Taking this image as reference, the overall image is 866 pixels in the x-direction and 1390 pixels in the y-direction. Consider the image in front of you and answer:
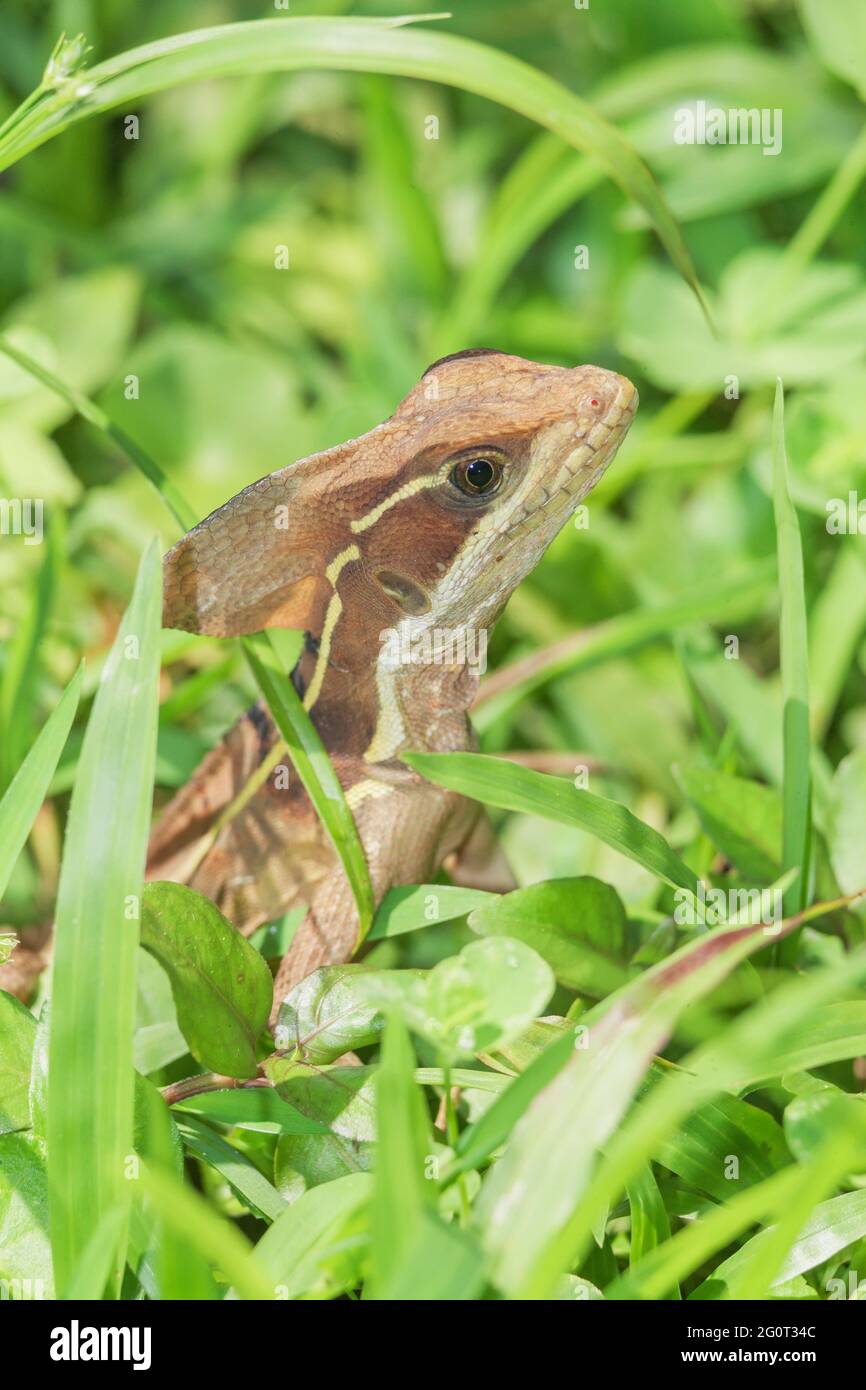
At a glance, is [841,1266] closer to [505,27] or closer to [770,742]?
[770,742]

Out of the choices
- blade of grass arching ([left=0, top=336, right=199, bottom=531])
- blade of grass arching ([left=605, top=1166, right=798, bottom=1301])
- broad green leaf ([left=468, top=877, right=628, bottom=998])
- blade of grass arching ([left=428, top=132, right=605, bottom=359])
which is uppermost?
blade of grass arching ([left=428, top=132, right=605, bottom=359])

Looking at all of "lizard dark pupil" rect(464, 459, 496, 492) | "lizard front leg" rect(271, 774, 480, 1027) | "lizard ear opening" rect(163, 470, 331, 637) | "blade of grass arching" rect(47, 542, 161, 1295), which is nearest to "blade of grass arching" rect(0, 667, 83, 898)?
"blade of grass arching" rect(47, 542, 161, 1295)

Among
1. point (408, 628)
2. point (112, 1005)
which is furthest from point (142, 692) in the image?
point (408, 628)

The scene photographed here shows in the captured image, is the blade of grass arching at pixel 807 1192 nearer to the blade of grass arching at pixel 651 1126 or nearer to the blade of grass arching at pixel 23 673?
the blade of grass arching at pixel 651 1126

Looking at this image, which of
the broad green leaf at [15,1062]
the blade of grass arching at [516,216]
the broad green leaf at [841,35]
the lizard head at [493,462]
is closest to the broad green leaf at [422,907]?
the lizard head at [493,462]

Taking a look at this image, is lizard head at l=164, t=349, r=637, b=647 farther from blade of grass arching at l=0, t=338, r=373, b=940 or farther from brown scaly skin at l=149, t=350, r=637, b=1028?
blade of grass arching at l=0, t=338, r=373, b=940

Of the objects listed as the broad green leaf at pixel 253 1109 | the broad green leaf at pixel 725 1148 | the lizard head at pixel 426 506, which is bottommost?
the broad green leaf at pixel 725 1148

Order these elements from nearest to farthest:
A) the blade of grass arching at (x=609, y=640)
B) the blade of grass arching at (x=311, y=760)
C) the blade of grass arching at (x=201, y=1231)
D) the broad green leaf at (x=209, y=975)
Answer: the blade of grass arching at (x=201, y=1231)
the broad green leaf at (x=209, y=975)
the blade of grass arching at (x=311, y=760)
the blade of grass arching at (x=609, y=640)
